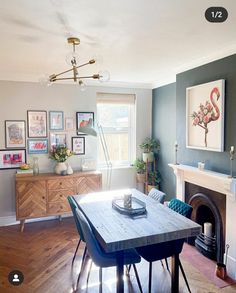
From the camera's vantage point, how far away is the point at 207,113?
320 centimetres

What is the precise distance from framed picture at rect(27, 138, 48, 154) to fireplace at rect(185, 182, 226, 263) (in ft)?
7.95

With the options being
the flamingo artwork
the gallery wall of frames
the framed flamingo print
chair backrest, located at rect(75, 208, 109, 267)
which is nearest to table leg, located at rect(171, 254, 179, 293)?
chair backrest, located at rect(75, 208, 109, 267)

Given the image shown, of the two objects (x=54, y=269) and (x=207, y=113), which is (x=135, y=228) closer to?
(x=54, y=269)

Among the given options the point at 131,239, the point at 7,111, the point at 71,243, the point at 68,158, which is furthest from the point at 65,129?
the point at 131,239

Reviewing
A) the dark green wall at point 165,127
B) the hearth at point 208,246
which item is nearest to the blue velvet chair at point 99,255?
the hearth at point 208,246

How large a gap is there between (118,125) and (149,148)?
0.75m

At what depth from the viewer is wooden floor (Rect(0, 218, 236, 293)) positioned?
8.46ft

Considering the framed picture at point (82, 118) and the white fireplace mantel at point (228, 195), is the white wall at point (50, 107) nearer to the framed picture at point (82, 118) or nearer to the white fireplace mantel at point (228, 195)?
the framed picture at point (82, 118)

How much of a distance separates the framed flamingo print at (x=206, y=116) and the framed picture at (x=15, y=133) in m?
2.66

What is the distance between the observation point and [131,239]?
195 centimetres

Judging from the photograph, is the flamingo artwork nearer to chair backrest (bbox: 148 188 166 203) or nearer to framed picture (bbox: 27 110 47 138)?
chair backrest (bbox: 148 188 166 203)

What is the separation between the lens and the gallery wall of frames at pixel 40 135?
4219mm

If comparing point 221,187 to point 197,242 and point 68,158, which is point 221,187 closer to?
point 197,242

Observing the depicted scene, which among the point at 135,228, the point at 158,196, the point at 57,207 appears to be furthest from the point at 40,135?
the point at 135,228
